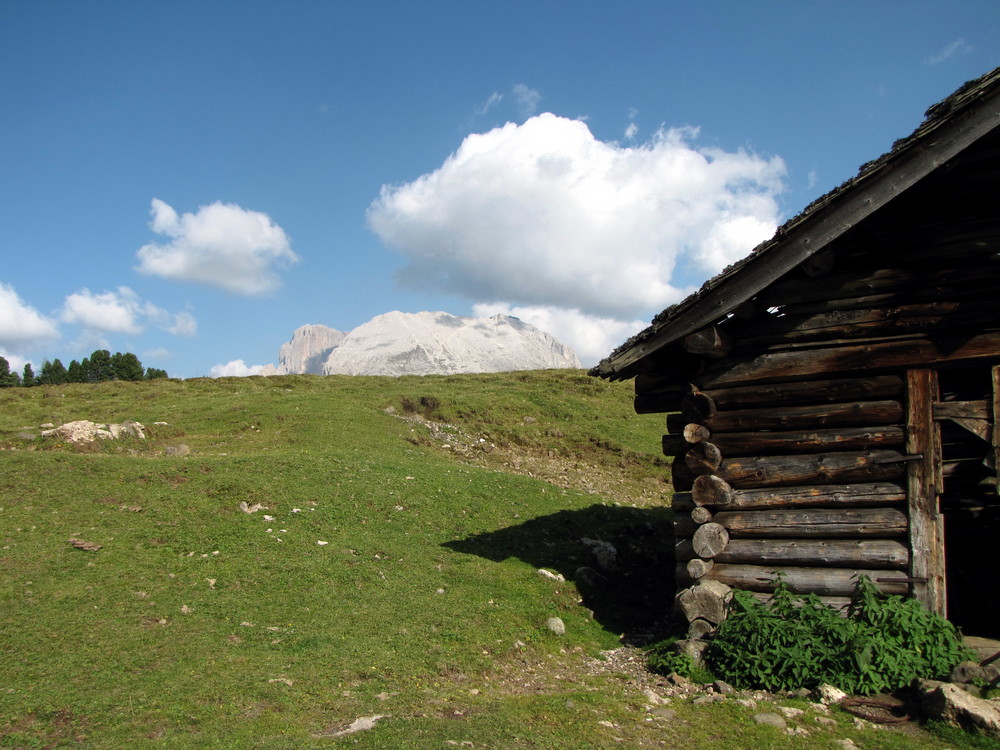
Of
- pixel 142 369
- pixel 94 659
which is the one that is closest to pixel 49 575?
pixel 94 659

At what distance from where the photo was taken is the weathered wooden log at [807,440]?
356 inches

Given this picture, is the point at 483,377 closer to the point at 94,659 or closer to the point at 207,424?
the point at 207,424

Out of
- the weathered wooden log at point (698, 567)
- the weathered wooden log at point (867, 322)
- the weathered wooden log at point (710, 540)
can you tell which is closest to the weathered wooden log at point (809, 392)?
the weathered wooden log at point (867, 322)

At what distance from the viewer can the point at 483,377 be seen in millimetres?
45969

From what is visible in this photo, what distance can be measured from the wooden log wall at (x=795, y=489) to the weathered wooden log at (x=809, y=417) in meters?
0.01

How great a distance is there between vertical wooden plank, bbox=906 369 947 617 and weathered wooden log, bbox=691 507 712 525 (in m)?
2.52

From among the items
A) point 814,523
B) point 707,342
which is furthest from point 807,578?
point 707,342

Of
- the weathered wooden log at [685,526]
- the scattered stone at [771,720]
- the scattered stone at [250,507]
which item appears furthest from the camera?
the scattered stone at [250,507]

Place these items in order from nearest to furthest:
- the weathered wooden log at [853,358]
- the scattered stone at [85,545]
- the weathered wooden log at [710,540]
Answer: the weathered wooden log at [853,358] → the weathered wooden log at [710,540] → the scattered stone at [85,545]

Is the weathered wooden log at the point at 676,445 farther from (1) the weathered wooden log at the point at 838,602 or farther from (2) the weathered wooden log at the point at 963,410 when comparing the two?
(2) the weathered wooden log at the point at 963,410

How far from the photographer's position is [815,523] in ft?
30.4

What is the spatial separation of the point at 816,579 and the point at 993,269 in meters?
4.55

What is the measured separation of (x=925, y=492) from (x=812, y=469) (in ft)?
4.40

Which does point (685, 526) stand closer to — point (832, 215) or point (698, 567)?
point (698, 567)
